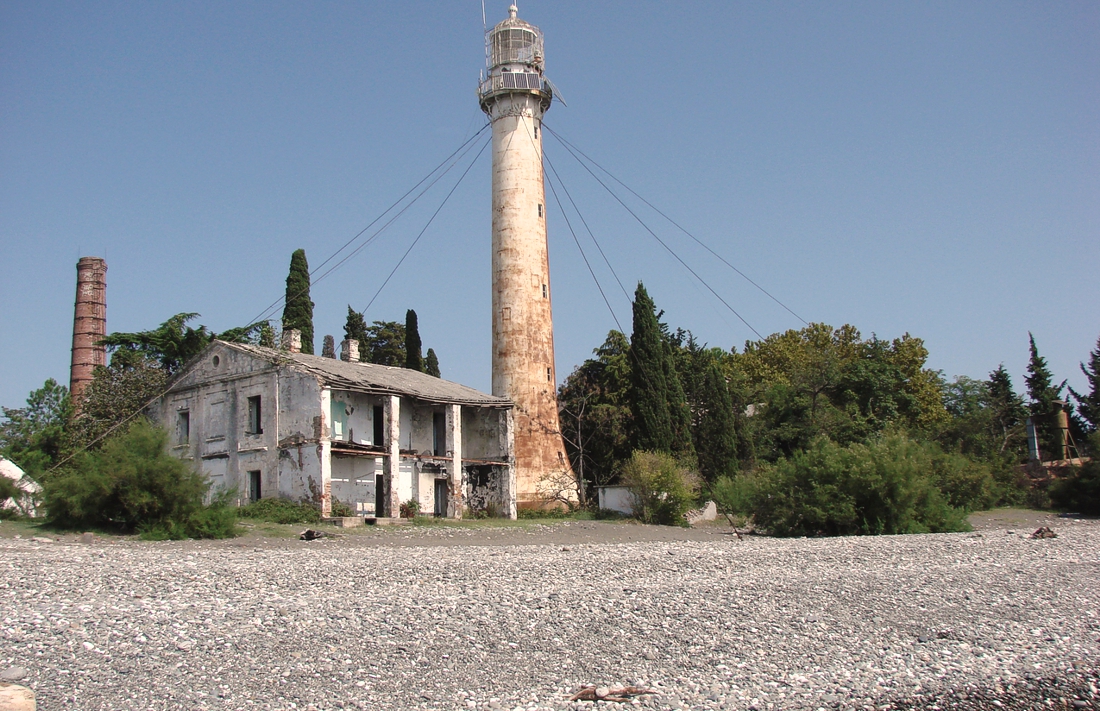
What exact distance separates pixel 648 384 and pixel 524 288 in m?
5.91

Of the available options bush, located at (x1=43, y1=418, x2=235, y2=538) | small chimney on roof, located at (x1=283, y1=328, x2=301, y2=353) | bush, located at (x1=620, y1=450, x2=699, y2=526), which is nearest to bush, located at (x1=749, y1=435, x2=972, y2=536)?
bush, located at (x1=620, y1=450, x2=699, y2=526)

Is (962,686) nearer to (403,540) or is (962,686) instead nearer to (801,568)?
(801,568)

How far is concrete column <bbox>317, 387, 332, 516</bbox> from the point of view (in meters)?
24.7

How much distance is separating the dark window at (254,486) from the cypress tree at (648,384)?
13.9 m

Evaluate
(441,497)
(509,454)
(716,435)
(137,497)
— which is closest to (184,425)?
(441,497)

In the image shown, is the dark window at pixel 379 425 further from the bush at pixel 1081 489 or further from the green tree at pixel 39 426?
the bush at pixel 1081 489

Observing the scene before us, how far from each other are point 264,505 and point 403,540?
6039mm

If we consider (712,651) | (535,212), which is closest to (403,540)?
(712,651)

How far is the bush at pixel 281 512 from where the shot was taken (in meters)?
23.8

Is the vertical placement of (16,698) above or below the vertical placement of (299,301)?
below

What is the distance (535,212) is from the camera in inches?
1346

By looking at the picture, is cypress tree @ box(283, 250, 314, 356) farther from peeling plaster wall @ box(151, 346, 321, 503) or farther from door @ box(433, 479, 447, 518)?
door @ box(433, 479, 447, 518)

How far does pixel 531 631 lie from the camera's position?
10.2m

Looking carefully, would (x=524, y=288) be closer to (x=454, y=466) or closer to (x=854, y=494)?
(x=454, y=466)
